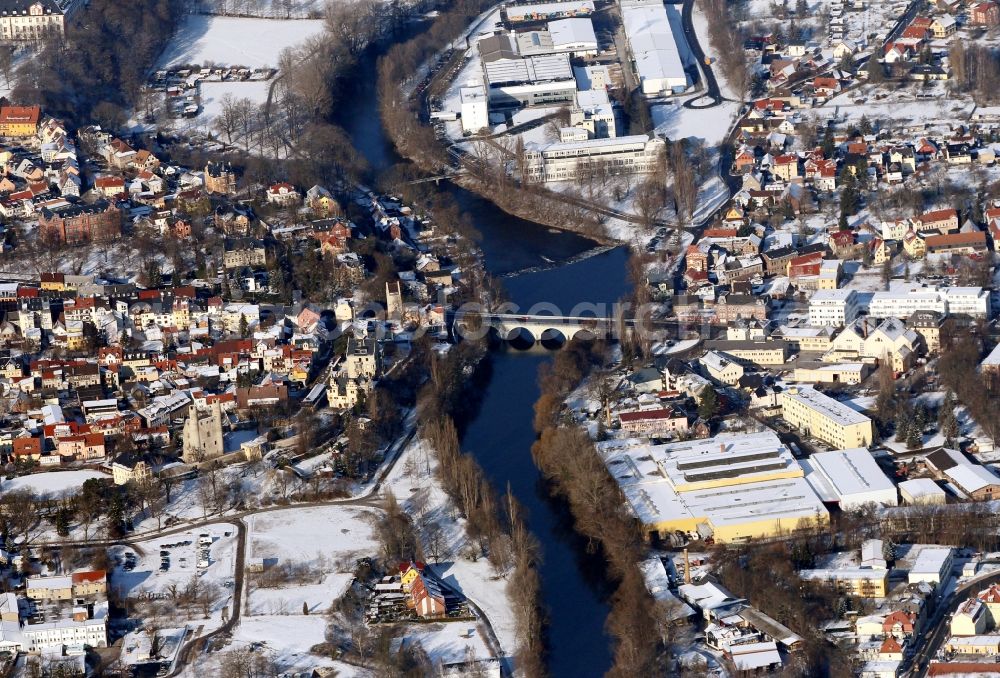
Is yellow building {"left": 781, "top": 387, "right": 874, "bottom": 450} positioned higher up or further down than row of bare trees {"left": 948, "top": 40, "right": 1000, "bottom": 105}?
further down

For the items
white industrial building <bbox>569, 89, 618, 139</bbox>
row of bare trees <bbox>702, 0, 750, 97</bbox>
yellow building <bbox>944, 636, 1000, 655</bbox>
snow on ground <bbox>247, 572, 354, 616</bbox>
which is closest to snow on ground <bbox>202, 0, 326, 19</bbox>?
row of bare trees <bbox>702, 0, 750, 97</bbox>

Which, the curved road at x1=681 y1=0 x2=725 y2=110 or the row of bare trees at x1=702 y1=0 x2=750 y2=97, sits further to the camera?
the row of bare trees at x1=702 y1=0 x2=750 y2=97

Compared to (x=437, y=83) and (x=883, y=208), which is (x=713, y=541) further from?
(x=437, y=83)

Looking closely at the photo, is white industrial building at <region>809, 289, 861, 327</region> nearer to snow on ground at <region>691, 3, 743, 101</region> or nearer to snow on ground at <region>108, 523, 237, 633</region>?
snow on ground at <region>108, 523, 237, 633</region>

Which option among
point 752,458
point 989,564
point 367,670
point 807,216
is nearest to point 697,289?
point 807,216

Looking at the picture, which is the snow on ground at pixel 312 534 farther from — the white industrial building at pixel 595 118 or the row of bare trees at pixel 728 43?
the row of bare trees at pixel 728 43

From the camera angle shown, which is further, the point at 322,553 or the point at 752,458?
the point at 752,458
